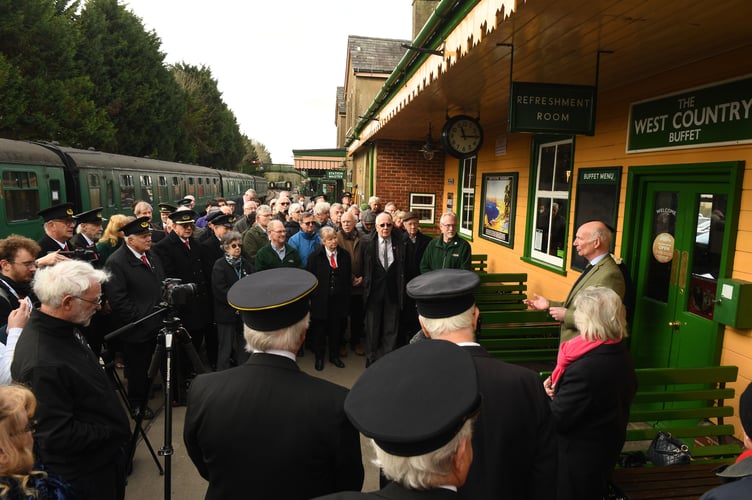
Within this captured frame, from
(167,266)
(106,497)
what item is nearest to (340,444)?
(106,497)

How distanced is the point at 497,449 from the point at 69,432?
1977 mm

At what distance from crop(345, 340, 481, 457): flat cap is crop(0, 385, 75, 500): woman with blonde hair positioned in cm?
118

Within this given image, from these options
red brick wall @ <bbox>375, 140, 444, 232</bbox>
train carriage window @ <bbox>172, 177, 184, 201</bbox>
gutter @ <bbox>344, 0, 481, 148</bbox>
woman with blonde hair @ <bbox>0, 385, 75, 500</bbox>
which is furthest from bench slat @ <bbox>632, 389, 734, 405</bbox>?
train carriage window @ <bbox>172, 177, 184, 201</bbox>

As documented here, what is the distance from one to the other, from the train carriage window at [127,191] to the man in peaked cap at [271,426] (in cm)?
1374

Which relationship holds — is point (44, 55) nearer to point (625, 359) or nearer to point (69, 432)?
point (69, 432)

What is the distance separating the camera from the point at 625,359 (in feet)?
8.21

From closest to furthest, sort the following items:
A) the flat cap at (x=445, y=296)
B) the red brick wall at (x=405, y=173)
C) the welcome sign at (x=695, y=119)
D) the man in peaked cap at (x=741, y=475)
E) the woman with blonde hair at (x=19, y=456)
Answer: the man in peaked cap at (x=741, y=475) < the woman with blonde hair at (x=19, y=456) < the flat cap at (x=445, y=296) < the welcome sign at (x=695, y=119) < the red brick wall at (x=405, y=173)

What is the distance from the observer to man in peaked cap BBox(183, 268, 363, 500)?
169 centimetres

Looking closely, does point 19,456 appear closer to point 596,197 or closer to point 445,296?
point 445,296

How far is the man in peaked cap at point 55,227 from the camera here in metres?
4.84

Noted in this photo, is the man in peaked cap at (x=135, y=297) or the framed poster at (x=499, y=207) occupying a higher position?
the framed poster at (x=499, y=207)

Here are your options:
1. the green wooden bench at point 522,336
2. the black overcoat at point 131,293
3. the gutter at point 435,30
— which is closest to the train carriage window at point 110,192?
the gutter at point 435,30

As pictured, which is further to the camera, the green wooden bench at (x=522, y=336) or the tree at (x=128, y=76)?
the tree at (x=128, y=76)

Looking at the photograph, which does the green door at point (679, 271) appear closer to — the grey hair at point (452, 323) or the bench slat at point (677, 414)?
the bench slat at point (677, 414)
